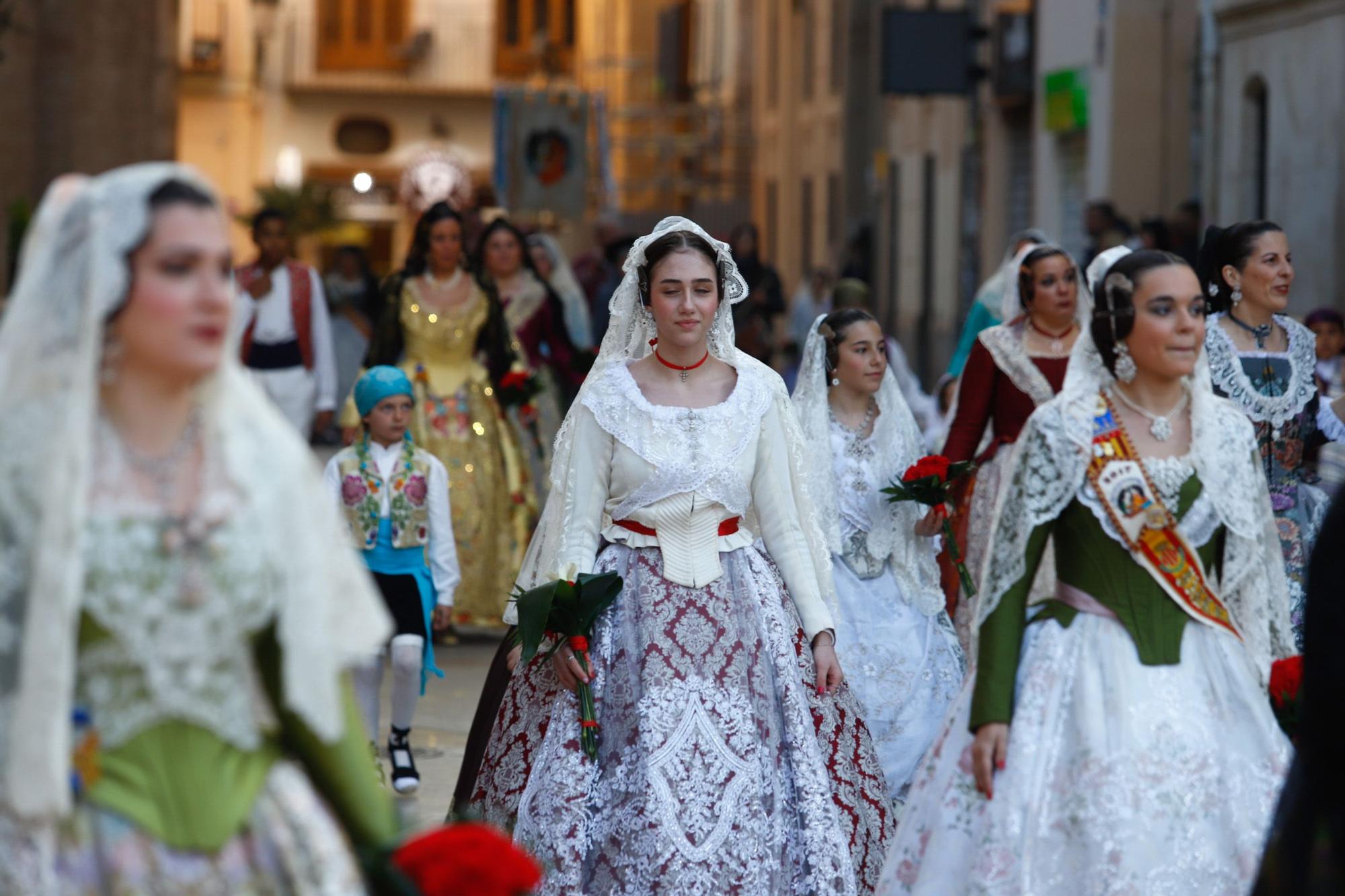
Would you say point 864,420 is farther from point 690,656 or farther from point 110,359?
point 110,359

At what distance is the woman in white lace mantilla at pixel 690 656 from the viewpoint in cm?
565

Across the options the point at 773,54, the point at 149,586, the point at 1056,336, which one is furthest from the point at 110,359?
the point at 773,54

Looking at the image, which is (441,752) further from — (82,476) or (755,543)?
(82,476)

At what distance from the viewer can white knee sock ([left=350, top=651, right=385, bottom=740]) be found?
7590 millimetres

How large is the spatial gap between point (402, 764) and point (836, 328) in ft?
7.25

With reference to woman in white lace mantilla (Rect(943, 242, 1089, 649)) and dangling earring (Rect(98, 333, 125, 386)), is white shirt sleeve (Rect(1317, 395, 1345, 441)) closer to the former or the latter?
woman in white lace mantilla (Rect(943, 242, 1089, 649))

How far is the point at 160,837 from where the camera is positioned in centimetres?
311

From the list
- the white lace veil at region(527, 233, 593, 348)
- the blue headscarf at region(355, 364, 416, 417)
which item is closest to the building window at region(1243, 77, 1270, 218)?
the white lace veil at region(527, 233, 593, 348)

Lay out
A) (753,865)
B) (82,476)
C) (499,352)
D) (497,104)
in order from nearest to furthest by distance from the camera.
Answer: (82,476) → (753,865) → (499,352) → (497,104)

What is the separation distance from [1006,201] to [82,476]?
22.1 metres

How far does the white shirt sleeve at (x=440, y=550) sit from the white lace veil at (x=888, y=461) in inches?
51.7

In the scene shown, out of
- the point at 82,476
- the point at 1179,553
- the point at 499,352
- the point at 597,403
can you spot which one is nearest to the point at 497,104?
the point at 499,352

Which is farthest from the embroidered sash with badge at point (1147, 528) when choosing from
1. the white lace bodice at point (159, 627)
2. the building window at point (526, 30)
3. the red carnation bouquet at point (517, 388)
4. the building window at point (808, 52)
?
the building window at point (526, 30)

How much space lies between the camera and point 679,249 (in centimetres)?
607
